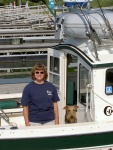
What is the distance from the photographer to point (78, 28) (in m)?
6.43

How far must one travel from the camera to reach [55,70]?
7500mm

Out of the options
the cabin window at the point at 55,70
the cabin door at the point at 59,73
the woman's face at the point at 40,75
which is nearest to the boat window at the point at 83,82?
the cabin door at the point at 59,73

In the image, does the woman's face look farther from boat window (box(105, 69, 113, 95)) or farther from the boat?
boat window (box(105, 69, 113, 95))

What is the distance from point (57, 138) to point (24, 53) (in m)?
12.0

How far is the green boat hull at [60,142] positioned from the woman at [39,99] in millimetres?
284

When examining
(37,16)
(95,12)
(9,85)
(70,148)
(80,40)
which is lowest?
(70,148)

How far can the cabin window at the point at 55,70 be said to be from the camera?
7.39 meters

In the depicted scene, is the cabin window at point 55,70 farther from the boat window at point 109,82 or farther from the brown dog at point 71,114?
the boat window at point 109,82

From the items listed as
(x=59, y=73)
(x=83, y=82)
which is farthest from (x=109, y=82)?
(x=59, y=73)

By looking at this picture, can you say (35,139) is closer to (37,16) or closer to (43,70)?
(43,70)

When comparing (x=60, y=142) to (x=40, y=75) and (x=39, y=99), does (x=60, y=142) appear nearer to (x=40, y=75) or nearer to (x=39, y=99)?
(x=39, y=99)

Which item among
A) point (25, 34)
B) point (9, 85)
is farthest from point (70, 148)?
point (25, 34)

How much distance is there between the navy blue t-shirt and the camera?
5980 millimetres

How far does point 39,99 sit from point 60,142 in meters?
0.69
